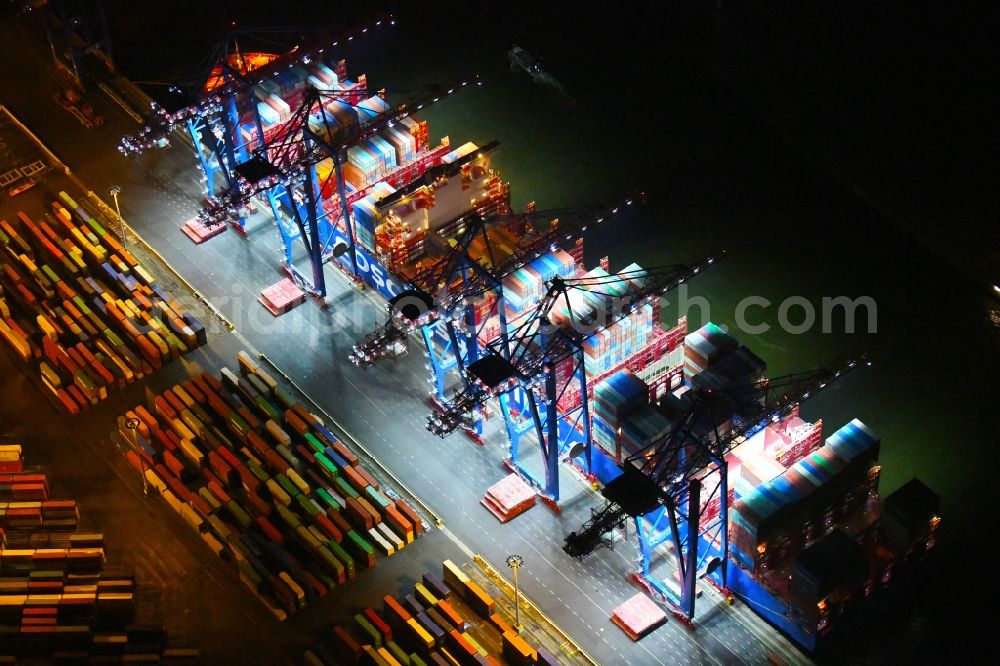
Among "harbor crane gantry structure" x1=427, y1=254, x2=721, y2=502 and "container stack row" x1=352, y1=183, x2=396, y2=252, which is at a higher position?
"container stack row" x1=352, y1=183, x2=396, y2=252

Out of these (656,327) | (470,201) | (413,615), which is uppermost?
(470,201)

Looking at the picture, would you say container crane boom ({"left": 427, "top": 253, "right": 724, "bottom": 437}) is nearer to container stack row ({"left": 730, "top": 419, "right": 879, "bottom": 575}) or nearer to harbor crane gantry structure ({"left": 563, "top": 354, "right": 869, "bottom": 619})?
harbor crane gantry structure ({"left": 563, "top": 354, "right": 869, "bottom": 619})

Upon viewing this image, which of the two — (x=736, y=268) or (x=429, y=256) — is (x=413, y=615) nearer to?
(x=429, y=256)

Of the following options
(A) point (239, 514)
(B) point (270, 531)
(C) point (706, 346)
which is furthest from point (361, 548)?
(C) point (706, 346)

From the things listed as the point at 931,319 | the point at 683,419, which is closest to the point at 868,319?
the point at 931,319

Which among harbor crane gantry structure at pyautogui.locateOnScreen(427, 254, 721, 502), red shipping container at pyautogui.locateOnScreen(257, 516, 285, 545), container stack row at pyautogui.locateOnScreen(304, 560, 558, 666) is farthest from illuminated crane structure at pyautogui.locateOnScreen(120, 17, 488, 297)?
container stack row at pyautogui.locateOnScreen(304, 560, 558, 666)

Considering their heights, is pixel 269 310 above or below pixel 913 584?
above

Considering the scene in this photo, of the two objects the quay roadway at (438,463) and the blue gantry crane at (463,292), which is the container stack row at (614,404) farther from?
the blue gantry crane at (463,292)
